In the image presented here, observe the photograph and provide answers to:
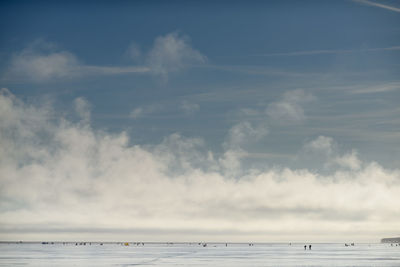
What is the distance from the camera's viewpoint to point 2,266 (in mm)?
92688

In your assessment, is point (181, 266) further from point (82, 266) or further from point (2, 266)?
point (2, 266)

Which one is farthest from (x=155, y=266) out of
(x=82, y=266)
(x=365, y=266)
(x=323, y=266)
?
(x=365, y=266)

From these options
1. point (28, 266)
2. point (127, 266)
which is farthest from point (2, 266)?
point (127, 266)

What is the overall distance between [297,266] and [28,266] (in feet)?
147

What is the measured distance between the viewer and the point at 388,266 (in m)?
91.4

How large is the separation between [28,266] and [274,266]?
134 feet

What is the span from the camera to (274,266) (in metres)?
93.8

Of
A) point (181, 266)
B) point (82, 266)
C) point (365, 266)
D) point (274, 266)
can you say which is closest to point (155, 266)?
point (181, 266)

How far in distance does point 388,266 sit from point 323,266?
34.5 feet

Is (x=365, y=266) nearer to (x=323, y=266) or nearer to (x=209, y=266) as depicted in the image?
(x=323, y=266)

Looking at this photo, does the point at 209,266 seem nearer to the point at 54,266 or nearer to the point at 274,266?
the point at 274,266

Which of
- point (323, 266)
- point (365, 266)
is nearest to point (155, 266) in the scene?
point (323, 266)

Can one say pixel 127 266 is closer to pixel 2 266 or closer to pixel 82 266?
pixel 82 266

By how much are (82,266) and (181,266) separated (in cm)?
1665
